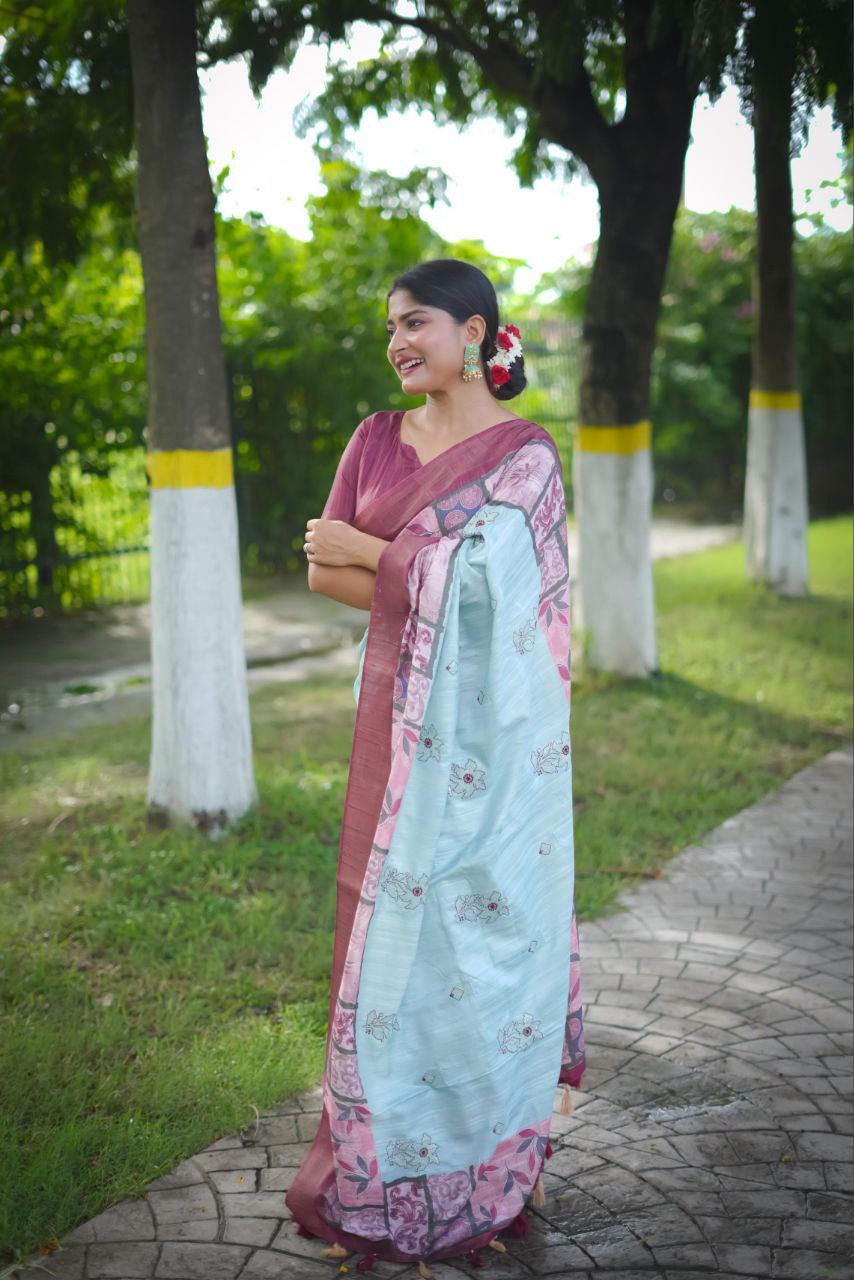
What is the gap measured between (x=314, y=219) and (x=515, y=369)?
9.73 metres

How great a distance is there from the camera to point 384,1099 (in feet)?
9.04

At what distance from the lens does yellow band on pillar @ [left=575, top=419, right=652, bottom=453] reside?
25.6 feet

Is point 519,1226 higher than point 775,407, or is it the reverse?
point 775,407

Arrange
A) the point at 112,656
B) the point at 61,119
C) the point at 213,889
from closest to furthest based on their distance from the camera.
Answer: the point at 213,889
the point at 61,119
the point at 112,656

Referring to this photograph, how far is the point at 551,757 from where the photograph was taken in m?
2.83

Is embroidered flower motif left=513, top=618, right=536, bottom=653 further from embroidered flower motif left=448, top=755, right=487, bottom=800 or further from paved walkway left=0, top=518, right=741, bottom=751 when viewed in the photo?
paved walkway left=0, top=518, right=741, bottom=751

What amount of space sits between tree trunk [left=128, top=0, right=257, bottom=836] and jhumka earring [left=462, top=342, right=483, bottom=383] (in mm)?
2467

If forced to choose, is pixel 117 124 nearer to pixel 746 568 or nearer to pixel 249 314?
pixel 249 314

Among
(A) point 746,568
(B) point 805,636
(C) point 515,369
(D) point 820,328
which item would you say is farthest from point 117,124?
(D) point 820,328

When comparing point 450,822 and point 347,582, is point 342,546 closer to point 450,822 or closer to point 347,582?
point 347,582

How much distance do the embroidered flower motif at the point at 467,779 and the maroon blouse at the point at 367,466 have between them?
619 millimetres

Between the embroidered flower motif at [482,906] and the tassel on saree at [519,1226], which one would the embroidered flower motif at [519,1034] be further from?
the tassel on saree at [519,1226]

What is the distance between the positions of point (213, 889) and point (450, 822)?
93.4 inches

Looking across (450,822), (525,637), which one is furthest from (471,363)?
(450,822)
